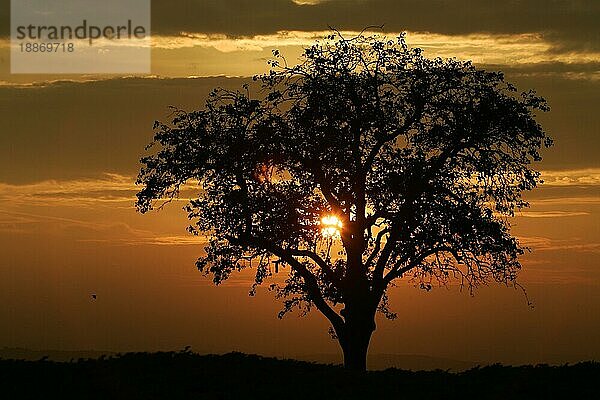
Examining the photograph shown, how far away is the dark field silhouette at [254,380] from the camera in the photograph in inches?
1224

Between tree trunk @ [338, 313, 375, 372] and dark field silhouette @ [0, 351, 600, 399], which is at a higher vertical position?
tree trunk @ [338, 313, 375, 372]

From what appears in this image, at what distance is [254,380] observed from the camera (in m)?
32.8

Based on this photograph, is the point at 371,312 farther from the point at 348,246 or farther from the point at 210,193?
the point at 210,193

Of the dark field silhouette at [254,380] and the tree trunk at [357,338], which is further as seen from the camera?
the tree trunk at [357,338]

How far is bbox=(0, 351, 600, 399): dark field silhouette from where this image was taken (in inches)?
1224

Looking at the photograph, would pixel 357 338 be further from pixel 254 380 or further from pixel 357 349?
pixel 254 380

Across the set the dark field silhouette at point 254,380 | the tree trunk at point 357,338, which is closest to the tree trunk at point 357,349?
the tree trunk at point 357,338

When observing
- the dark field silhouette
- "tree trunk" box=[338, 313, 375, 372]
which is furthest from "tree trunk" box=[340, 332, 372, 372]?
the dark field silhouette

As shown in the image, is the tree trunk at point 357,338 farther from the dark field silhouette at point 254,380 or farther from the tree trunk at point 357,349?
the dark field silhouette at point 254,380

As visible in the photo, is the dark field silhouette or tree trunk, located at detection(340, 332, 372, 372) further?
tree trunk, located at detection(340, 332, 372, 372)

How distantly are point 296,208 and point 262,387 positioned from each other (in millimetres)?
12597

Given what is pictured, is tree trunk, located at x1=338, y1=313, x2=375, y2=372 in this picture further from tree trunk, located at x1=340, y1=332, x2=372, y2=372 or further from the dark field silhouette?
the dark field silhouette

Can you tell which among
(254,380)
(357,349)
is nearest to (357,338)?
(357,349)

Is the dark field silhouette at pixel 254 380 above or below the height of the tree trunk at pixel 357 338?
below
